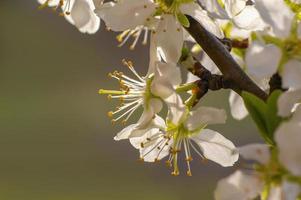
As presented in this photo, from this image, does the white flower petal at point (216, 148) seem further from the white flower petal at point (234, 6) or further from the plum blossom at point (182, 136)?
the white flower petal at point (234, 6)

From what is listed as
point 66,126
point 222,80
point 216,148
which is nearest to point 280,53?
point 222,80

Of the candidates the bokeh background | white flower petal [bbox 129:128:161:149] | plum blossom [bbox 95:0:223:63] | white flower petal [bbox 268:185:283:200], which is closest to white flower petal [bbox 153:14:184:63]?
plum blossom [bbox 95:0:223:63]

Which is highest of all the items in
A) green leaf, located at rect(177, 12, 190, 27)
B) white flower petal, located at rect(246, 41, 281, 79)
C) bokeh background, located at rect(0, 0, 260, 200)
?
green leaf, located at rect(177, 12, 190, 27)

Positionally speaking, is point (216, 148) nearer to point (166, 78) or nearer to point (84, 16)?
point (166, 78)

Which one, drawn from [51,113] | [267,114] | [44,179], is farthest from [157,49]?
[51,113]

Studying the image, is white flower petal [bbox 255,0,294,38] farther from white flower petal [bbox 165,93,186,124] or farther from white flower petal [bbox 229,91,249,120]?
white flower petal [bbox 229,91,249,120]
